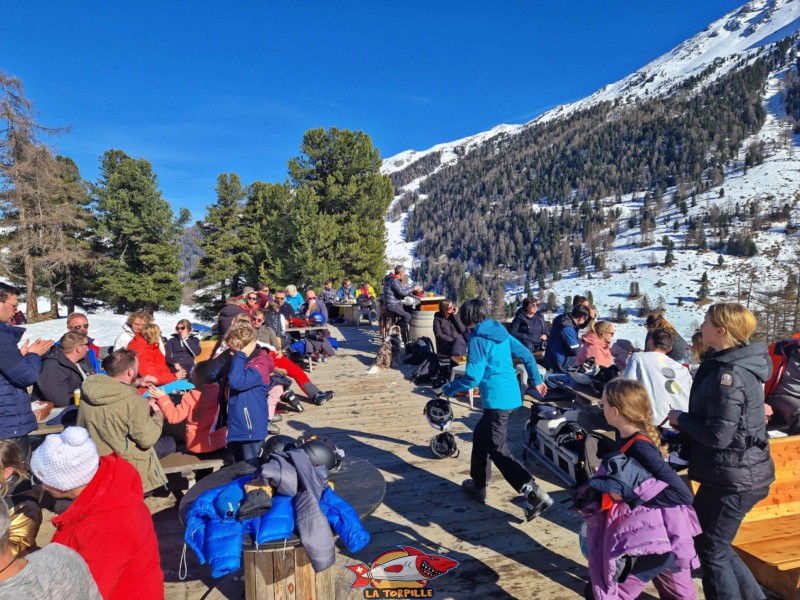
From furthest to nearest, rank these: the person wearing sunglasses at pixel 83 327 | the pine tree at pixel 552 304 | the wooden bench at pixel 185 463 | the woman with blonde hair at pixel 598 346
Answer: the pine tree at pixel 552 304
the woman with blonde hair at pixel 598 346
the person wearing sunglasses at pixel 83 327
the wooden bench at pixel 185 463

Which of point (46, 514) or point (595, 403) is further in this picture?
point (595, 403)

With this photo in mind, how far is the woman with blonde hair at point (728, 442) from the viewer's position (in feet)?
7.89

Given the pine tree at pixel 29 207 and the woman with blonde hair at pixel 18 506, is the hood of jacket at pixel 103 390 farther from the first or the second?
the pine tree at pixel 29 207

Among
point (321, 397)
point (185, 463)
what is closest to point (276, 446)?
point (185, 463)

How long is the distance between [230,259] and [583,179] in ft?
540

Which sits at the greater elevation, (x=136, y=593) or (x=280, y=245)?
(x=280, y=245)

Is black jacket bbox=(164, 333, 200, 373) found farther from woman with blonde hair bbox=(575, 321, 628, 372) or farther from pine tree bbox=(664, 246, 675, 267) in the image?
pine tree bbox=(664, 246, 675, 267)

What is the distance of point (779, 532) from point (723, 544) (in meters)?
0.97

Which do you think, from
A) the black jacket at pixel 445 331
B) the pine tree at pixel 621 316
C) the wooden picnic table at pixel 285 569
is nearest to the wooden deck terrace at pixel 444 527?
the wooden picnic table at pixel 285 569

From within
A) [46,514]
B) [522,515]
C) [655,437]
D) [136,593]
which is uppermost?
[655,437]

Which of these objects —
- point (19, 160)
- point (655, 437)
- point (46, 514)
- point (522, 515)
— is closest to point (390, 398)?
point (522, 515)

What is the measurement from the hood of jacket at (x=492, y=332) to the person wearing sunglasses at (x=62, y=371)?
3.81 metres

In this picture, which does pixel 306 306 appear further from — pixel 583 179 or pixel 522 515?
pixel 583 179

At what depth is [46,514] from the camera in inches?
164
